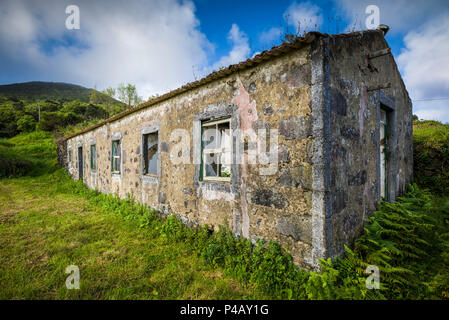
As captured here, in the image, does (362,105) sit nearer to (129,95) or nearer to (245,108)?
(245,108)

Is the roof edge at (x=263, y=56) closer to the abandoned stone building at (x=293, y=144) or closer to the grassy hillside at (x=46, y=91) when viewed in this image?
the abandoned stone building at (x=293, y=144)

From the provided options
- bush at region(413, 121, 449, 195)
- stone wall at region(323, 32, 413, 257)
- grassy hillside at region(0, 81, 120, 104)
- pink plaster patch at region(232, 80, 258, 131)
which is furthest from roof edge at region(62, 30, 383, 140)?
grassy hillside at region(0, 81, 120, 104)

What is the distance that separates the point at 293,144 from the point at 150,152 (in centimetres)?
483

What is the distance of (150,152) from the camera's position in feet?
21.3

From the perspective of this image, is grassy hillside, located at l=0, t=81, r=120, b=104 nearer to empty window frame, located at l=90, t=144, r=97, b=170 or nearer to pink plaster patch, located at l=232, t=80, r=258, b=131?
empty window frame, located at l=90, t=144, r=97, b=170

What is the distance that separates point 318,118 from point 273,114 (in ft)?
2.28

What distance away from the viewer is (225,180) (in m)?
4.07

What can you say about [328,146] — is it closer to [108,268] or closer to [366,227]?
[366,227]

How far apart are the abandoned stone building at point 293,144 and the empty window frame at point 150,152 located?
99 cm

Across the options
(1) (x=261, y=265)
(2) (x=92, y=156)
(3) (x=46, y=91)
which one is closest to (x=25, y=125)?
(2) (x=92, y=156)

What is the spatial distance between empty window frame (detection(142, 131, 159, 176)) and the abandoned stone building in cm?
99
